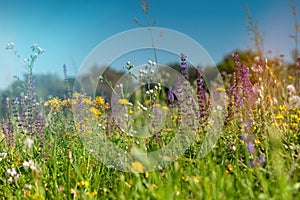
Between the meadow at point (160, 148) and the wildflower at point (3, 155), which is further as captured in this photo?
the wildflower at point (3, 155)

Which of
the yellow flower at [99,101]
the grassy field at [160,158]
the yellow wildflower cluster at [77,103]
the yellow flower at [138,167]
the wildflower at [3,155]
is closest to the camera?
the grassy field at [160,158]

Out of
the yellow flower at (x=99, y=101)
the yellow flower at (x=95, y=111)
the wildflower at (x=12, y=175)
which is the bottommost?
the wildflower at (x=12, y=175)

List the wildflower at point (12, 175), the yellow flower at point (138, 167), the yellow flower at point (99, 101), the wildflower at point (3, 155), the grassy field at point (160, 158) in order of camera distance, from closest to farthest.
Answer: the grassy field at point (160, 158) → the yellow flower at point (138, 167) → the wildflower at point (12, 175) → the wildflower at point (3, 155) → the yellow flower at point (99, 101)

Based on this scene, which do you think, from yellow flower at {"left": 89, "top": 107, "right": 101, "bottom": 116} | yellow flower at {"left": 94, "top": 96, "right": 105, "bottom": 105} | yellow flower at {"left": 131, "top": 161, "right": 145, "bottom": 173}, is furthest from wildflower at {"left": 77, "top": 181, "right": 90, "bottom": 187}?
yellow flower at {"left": 94, "top": 96, "right": 105, "bottom": 105}

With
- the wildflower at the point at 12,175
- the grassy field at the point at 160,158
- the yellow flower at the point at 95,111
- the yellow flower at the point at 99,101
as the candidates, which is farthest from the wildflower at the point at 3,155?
the yellow flower at the point at 99,101

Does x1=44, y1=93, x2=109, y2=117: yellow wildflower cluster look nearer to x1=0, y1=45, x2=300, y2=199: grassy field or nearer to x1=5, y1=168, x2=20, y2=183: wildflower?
x1=0, y1=45, x2=300, y2=199: grassy field

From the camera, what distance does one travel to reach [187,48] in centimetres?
334

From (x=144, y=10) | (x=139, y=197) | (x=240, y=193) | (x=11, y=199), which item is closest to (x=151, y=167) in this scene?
(x=139, y=197)

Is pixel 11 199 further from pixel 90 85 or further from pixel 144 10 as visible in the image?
pixel 90 85

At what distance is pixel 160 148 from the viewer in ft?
10.1

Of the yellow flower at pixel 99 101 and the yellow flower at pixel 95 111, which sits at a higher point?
the yellow flower at pixel 99 101

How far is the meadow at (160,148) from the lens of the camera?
229cm

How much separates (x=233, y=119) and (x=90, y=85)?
7.30 feet

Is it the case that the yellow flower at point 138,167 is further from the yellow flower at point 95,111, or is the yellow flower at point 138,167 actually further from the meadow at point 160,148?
the yellow flower at point 95,111
